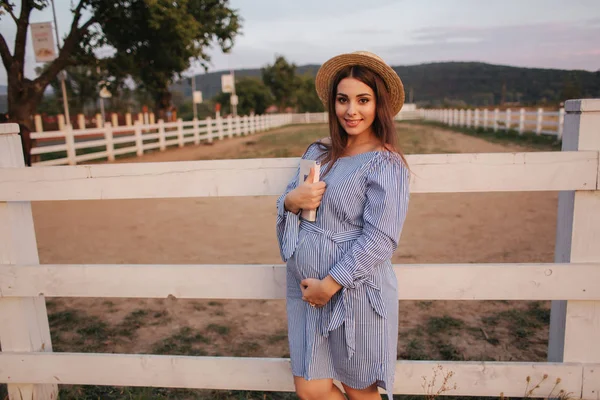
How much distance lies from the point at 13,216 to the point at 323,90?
1.45 metres

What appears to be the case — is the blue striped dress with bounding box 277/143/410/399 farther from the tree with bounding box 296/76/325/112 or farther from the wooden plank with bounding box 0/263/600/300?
the tree with bounding box 296/76/325/112

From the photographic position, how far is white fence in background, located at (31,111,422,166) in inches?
447

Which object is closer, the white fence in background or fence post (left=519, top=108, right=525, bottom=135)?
the white fence in background

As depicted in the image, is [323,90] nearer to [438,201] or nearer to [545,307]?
[545,307]

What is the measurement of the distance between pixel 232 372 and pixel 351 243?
3.12 feet

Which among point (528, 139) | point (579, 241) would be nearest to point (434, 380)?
point (579, 241)

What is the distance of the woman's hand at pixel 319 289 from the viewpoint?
1479 mm

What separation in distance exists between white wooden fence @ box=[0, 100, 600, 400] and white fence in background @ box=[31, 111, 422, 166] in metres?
8.86

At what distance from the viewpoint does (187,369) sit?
210 centimetres

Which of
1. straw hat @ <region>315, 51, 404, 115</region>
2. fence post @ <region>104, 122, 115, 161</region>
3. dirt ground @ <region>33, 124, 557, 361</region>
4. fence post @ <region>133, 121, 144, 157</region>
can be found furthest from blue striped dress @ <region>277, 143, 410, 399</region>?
fence post @ <region>133, 121, 144, 157</region>

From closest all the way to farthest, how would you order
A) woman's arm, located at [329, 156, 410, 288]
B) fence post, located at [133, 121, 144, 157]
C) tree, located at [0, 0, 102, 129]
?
woman's arm, located at [329, 156, 410, 288] < tree, located at [0, 0, 102, 129] < fence post, located at [133, 121, 144, 157]

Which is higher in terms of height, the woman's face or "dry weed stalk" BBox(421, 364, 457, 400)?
the woman's face

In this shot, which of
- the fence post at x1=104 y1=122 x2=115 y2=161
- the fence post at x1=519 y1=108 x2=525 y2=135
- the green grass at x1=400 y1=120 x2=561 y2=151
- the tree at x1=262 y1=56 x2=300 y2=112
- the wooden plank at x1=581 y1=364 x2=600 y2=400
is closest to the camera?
the wooden plank at x1=581 y1=364 x2=600 y2=400

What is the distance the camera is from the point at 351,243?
1.53 meters
